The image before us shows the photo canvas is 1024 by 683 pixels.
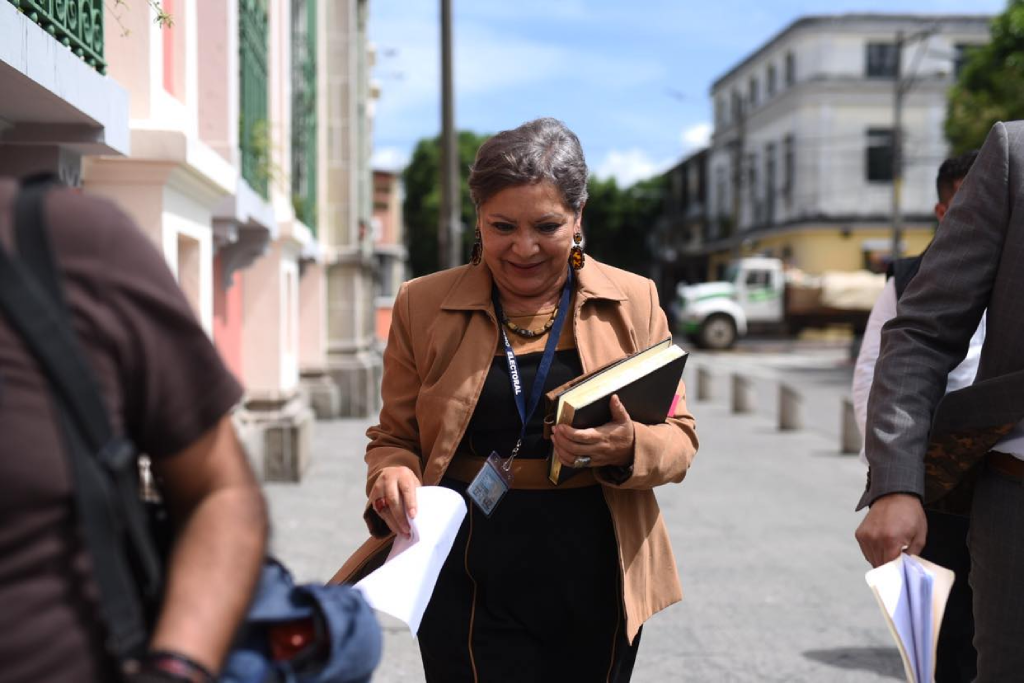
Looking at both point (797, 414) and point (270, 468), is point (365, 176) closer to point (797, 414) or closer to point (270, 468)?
point (797, 414)

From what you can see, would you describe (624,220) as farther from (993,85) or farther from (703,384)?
(703,384)

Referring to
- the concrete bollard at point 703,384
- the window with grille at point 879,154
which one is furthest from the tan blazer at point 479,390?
the window with grille at point 879,154

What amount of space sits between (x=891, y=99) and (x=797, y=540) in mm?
45328

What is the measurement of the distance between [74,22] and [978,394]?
12.0ft

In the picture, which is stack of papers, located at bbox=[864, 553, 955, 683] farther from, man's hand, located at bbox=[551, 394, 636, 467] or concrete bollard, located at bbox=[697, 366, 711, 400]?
concrete bollard, located at bbox=[697, 366, 711, 400]

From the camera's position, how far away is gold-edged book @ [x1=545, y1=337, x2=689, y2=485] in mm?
2898

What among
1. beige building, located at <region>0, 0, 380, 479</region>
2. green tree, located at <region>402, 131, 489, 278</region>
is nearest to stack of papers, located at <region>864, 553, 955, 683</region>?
beige building, located at <region>0, 0, 380, 479</region>

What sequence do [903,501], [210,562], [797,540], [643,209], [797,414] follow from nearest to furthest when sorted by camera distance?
[210,562], [903,501], [797,540], [797,414], [643,209]

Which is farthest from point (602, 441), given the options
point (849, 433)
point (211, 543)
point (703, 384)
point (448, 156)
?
point (703, 384)

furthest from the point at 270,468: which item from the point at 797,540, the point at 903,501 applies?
the point at 903,501

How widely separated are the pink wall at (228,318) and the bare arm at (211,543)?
8.23 meters

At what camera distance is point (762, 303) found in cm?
4162

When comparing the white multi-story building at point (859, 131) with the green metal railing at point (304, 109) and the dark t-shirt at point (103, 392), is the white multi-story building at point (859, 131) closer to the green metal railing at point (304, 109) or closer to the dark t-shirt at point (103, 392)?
the green metal railing at point (304, 109)

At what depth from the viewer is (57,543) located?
1470mm
